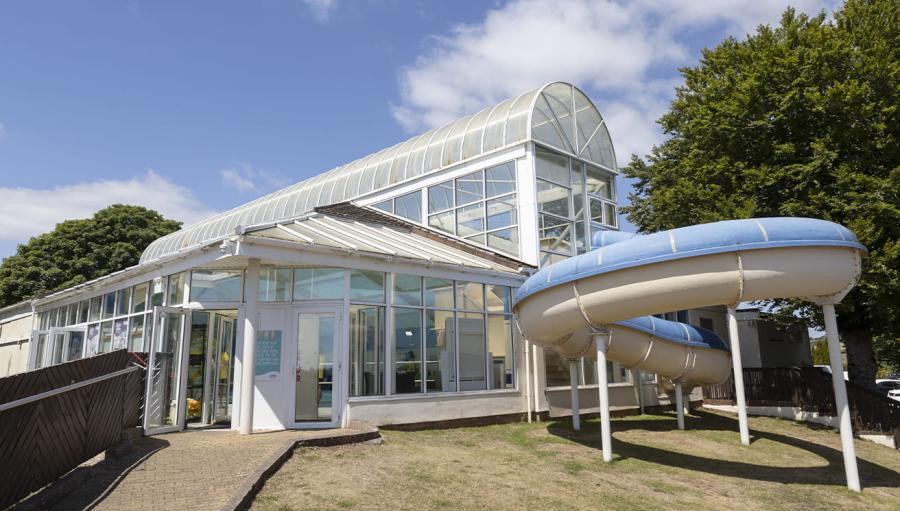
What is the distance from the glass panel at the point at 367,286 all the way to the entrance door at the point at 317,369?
605 millimetres

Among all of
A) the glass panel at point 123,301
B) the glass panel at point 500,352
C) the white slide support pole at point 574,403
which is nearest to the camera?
the white slide support pole at point 574,403

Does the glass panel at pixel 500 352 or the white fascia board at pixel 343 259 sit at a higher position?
the white fascia board at pixel 343 259

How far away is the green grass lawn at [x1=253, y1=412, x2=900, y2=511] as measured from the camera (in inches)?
284

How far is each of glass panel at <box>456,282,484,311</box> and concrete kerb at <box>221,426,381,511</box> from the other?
446 cm

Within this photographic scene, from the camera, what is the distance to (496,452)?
10602 millimetres

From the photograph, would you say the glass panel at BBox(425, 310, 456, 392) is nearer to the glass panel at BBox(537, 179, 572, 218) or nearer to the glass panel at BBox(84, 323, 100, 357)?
the glass panel at BBox(537, 179, 572, 218)

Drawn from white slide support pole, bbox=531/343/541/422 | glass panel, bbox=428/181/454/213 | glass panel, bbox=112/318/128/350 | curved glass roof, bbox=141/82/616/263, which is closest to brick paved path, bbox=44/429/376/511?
glass panel, bbox=112/318/128/350

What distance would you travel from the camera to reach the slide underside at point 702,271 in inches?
335

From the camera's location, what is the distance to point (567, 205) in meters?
18.9

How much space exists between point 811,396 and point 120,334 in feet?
65.9

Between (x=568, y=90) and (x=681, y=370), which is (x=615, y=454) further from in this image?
(x=568, y=90)

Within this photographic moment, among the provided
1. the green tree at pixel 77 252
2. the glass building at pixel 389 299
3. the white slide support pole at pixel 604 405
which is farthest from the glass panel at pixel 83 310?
the green tree at pixel 77 252

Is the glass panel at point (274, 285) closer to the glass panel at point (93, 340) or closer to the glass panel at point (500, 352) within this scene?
Answer: the glass panel at point (500, 352)

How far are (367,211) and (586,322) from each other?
45.5 feet
